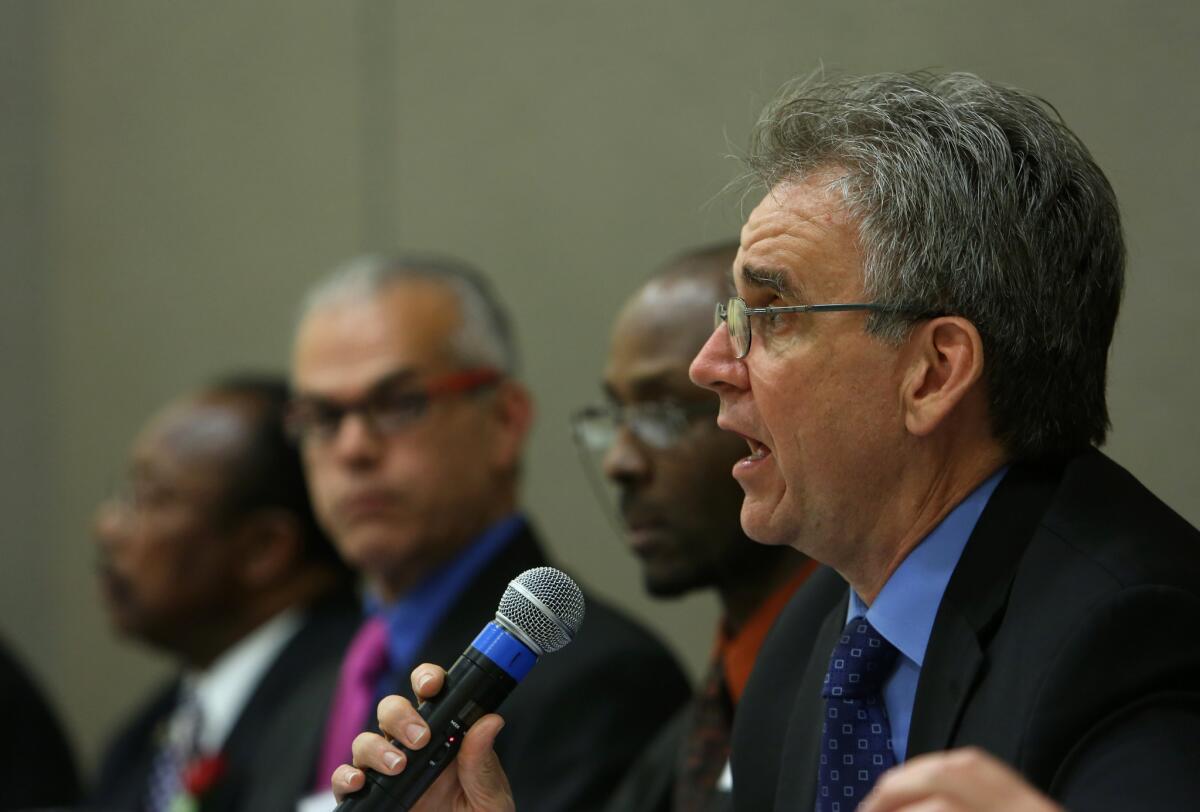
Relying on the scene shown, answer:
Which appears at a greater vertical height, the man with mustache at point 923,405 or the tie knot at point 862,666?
the man with mustache at point 923,405

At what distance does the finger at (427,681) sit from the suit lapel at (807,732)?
1.55ft

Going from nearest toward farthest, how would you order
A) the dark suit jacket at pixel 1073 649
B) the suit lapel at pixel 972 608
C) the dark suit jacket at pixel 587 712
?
the dark suit jacket at pixel 1073 649, the suit lapel at pixel 972 608, the dark suit jacket at pixel 587 712

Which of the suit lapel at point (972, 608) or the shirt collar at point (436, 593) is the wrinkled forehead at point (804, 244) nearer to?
the suit lapel at point (972, 608)

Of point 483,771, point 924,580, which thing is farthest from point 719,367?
point 483,771

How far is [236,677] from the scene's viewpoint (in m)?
4.18

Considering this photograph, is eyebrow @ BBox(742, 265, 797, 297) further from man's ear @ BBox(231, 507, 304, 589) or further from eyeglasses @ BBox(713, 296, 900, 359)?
man's ear @ BBox(231, 507, 304, 589)

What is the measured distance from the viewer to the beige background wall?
3137 millimetres

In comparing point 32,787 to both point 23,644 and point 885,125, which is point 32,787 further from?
point 885,125

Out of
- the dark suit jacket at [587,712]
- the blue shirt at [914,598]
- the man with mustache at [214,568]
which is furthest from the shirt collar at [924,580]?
the man with mustache at [214,568]

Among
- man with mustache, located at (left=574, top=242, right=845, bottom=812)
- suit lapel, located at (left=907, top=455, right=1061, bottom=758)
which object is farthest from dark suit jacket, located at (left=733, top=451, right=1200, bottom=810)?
man with mustache, located at (left=574, top=242, right=845, bottom=812)

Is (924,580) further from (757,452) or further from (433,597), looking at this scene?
(433,597)

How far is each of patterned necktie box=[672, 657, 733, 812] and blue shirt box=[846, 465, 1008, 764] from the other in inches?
27.9

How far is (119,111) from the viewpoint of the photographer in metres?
5.71

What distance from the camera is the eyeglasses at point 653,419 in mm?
2762
